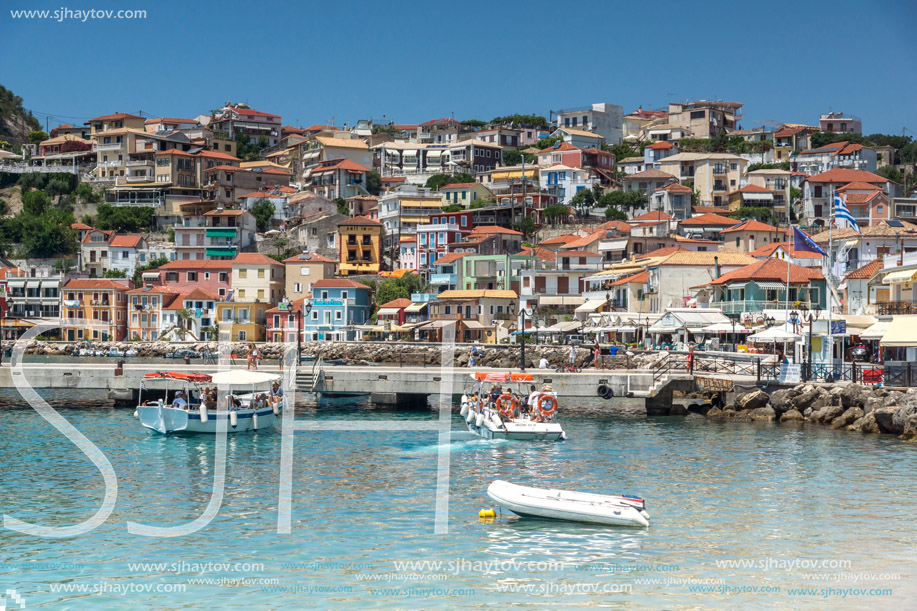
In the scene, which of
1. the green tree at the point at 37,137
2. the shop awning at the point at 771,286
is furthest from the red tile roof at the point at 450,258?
the green tree at the point at 37,137

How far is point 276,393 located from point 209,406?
17.0 feet

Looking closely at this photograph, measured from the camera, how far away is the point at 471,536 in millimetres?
20109

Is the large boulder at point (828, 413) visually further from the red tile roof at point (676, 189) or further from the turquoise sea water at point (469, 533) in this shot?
the red tile roof at point (676, 189)

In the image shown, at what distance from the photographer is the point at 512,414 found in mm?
36938

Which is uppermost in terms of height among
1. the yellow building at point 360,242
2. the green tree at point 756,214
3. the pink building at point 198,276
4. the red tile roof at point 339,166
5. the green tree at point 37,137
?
the green tree at point 37,137

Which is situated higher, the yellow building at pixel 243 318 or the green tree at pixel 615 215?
the green tree at pixel 615 215

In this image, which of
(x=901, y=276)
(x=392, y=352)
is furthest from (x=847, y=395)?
(x=392, y=352)

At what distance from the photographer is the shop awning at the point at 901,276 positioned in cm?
3878

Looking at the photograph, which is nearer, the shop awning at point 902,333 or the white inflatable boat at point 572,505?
the white inflatable boat at point 572,505

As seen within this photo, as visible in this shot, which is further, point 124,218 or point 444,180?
point 444,180

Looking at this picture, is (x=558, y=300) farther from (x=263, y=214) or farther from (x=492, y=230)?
(x=263, y=214)

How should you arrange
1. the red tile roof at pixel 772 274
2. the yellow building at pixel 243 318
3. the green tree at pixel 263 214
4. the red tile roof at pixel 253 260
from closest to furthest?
1. the red tile roof at pixel 772 274
2. the yellow building at pixel 243 318
3. the red tile roof at pixel 253 260
4. the green tree at pixel 263 214

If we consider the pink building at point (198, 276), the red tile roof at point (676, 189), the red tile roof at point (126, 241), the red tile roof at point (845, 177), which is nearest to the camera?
A: the pink building at point (198, 276)

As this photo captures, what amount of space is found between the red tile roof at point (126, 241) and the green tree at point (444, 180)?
38126mm
